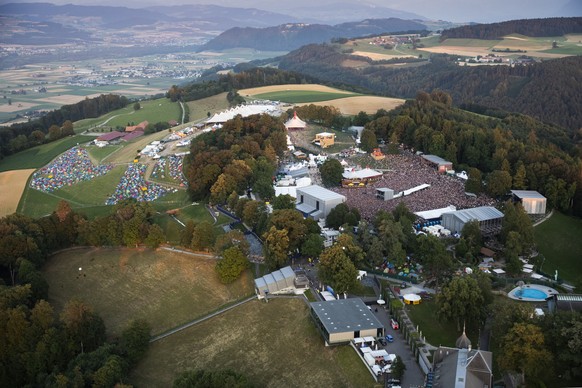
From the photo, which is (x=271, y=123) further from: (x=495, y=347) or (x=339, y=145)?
(x=495, y=347)

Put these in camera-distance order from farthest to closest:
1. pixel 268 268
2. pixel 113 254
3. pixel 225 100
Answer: pixel 225 100 → pixel 113 254 → pixel 268 268

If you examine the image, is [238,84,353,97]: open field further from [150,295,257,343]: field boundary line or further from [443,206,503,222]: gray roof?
[150,295,257,343]: field boundary line

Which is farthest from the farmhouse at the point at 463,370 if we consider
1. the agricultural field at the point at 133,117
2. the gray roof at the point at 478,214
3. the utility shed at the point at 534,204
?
the agricultural field at the point at 133,117

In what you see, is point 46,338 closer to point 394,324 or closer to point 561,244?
point 394,324

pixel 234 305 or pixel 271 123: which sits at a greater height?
pixel 271 123

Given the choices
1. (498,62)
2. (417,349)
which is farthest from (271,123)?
(498,62)

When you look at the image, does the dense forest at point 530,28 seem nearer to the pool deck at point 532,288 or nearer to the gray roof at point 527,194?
the gray roof at point 527,194

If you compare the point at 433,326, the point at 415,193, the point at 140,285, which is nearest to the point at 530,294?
the point at 433,326
